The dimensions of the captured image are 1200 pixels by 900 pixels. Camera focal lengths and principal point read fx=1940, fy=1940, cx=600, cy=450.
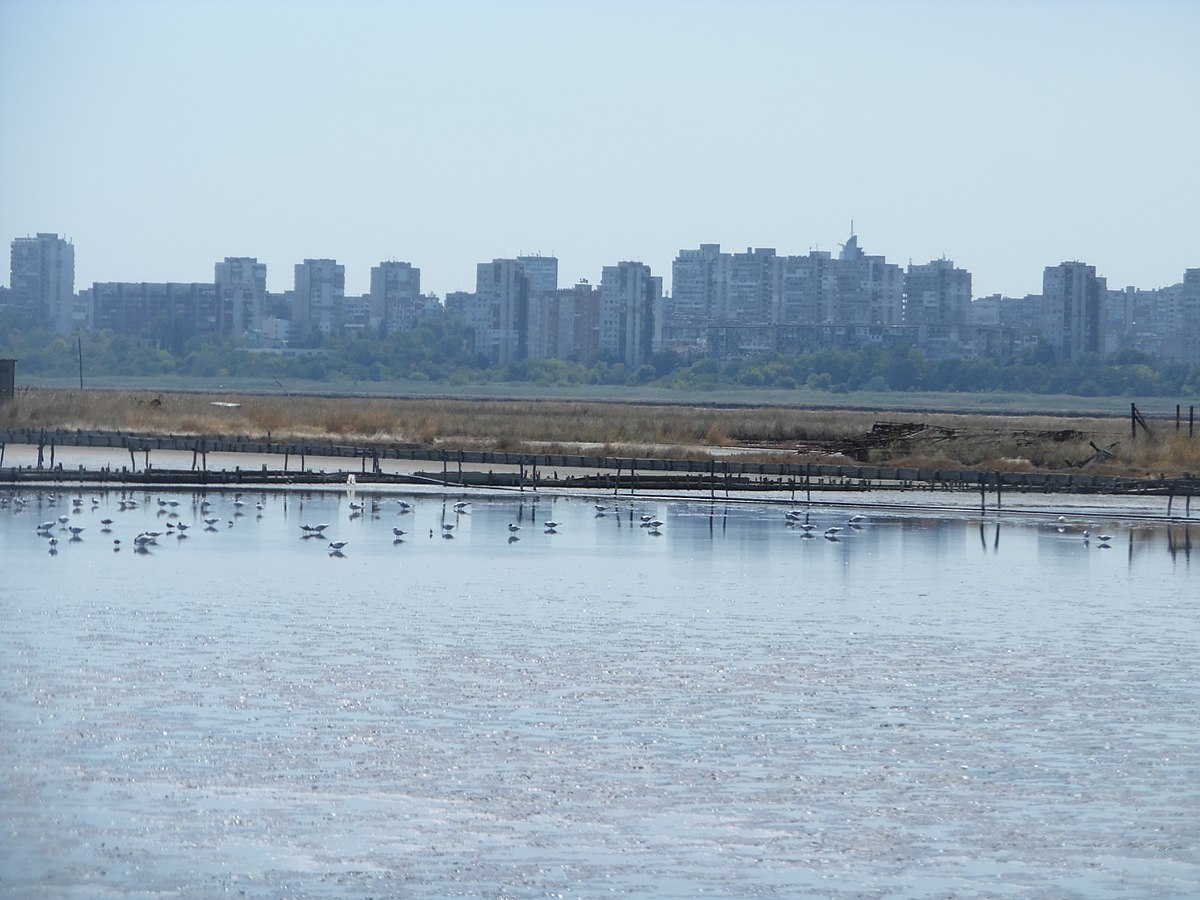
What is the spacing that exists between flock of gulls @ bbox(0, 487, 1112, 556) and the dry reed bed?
17762mm

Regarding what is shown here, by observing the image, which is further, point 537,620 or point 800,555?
point 800,555

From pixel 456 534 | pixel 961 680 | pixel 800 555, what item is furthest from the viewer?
pixel 456 534

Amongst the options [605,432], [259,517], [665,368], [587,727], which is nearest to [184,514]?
[259,517]

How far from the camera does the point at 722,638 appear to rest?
19984 mm

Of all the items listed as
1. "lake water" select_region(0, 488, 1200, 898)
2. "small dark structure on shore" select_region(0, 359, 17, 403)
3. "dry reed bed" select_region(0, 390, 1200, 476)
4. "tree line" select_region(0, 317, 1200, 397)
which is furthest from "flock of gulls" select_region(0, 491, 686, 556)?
"tree line" select_region(0, 317, 1200, 397)

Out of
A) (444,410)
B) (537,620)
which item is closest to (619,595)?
(537,620)

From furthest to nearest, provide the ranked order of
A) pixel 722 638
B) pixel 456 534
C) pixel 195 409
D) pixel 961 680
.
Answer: pixel 195 409, pixel 456 534, pixel 722 638, pixel 961 680

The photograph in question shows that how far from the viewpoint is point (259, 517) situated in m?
34.8

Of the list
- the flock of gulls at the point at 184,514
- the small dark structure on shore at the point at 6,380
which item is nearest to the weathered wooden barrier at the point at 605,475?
the flock of gulls at the point at 184,514

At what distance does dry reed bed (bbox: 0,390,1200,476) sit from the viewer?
56.2 metres

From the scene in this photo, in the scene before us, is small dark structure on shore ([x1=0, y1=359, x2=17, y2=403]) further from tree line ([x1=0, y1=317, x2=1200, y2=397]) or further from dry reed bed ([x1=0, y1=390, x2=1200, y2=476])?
tree line ([x1=0, y1=317, x2=1200, y2=397])

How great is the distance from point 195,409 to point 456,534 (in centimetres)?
5140

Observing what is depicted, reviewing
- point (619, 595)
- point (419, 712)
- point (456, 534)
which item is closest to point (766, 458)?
point (456, 534)

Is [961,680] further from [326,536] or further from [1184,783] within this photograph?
[326,536]
